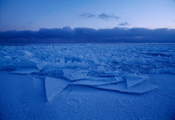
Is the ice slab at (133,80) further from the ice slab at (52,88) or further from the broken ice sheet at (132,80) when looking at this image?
the ice slab at (52,88)

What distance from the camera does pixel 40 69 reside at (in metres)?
2.11

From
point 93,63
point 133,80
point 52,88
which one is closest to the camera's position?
point 52,88

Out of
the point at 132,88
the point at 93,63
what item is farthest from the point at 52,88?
the point at 93,63

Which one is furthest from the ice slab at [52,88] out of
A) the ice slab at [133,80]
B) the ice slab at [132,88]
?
the ice slab at [133,80]

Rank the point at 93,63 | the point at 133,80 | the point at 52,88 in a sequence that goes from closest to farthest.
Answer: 1. the point at 52,88
2. the point at 133,80
3. the point at 93,63

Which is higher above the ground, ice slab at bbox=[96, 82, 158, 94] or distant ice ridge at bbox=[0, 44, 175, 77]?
distant ice ridge at bbox=[0, 44, 175, 77]

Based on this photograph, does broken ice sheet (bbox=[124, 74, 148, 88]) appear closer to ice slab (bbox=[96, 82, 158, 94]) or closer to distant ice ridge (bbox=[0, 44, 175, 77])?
ice slab (bbox=[96, 82, 158, 94])

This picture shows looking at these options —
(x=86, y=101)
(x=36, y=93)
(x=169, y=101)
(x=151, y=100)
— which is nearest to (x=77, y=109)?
(x=86, y=101)

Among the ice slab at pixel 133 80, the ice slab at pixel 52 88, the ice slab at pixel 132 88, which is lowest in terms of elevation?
the ice slab at pixel 132 88

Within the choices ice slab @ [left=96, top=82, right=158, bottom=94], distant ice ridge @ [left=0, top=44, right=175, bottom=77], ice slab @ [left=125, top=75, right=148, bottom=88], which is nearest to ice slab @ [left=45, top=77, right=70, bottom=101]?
ice slab @ [left=96, top=82, right=158, bottom=94]

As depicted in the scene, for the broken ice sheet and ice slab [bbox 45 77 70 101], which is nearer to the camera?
ice slab [bbox 45 77 70 101]

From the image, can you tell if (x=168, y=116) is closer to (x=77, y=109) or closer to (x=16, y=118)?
(x=77, y=109)

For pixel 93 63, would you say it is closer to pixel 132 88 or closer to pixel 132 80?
pixel 132 80

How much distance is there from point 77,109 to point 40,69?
4.90ft
